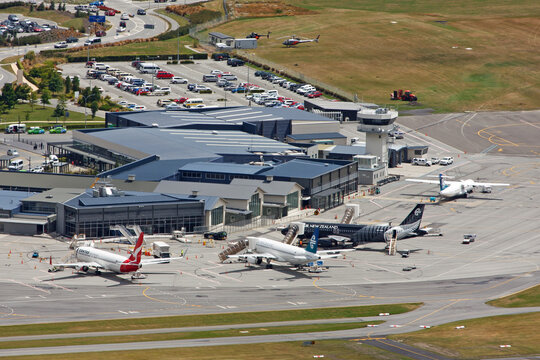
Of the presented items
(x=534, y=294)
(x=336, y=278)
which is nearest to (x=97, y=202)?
(x=336, y=278)

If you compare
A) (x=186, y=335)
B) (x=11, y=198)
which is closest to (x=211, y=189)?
(x=11, y=198)

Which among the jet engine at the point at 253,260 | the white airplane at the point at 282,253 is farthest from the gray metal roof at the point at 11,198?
the jet engine at the point at 253,260

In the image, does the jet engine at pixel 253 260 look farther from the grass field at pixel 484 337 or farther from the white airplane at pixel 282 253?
the grass field at pixel 484 337

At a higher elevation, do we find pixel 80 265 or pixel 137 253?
pixel 137 253

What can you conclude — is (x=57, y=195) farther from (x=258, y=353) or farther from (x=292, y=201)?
(x=258, y=353)

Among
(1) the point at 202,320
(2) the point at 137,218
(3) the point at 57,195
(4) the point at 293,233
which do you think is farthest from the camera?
(3) the point at 57,195

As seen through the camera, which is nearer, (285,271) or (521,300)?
(521,300)

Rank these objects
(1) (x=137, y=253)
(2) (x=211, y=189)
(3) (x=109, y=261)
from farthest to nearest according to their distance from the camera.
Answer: (2) (x=211, y=189), (3) (x=109, y=261), (1) (x=137, y=253)

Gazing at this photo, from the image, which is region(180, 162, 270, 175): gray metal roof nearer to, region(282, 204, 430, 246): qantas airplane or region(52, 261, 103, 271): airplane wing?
region(282, 204, 430, 246): qantas airplane
